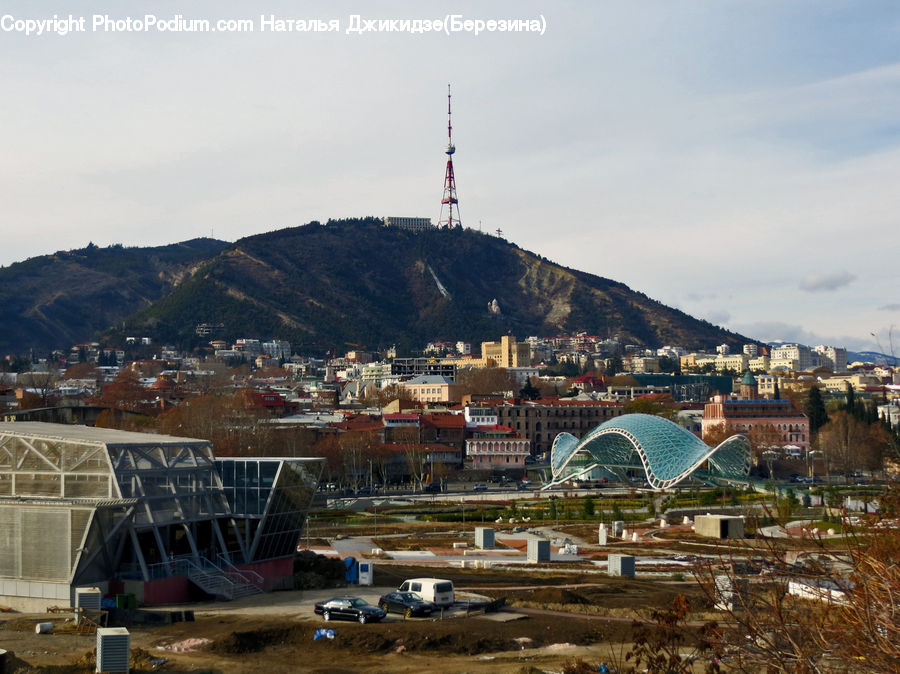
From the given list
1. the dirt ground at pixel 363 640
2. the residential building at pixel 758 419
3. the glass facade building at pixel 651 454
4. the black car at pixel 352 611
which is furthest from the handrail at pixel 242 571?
the residential building at pixel 758 419

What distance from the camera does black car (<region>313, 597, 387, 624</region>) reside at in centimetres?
3438

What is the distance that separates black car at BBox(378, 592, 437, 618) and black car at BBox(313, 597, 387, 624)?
0.73 meters

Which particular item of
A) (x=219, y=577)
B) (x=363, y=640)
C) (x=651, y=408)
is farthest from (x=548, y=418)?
(x=363, y=640)


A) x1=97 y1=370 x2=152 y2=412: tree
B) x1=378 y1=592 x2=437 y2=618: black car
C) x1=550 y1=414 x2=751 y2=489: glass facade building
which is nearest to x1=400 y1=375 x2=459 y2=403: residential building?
x1=97 y1=370 x2=152 y2=412: tree

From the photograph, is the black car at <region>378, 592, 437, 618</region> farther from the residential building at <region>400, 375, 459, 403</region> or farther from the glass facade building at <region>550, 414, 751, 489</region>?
the residential building at <region>400, 375, 459, 403</region>

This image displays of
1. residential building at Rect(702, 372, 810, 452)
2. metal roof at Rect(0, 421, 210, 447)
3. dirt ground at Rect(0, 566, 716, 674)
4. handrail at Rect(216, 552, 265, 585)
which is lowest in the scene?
dirt ground at Rect(0, 566, 716, 674)

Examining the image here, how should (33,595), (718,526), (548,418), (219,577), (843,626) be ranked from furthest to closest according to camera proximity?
(548,418) → (718,526) → (219,577) → (33,595) → (843,626)

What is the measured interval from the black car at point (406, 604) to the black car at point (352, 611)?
732 millimetres

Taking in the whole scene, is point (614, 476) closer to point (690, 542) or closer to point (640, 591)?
point (690, 542)

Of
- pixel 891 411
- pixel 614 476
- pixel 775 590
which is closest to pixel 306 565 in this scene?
pixel 775 590

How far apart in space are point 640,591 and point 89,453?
1866cm

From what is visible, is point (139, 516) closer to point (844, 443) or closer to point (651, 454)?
point (651, 454)

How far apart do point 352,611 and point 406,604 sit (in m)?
2.16

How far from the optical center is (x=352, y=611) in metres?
34.4
